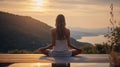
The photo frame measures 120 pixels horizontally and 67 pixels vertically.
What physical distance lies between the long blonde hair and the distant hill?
5074 millimetres

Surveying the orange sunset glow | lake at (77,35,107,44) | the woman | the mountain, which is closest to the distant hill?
the orange sunset glow

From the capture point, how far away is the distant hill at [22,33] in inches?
522

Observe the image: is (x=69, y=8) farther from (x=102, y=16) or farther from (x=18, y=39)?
(x=18, y=39)

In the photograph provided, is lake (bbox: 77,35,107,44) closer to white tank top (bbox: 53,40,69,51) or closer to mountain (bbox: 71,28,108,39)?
mountain (bbox: 71,28,108,39)

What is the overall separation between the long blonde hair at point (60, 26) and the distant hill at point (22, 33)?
16.6 feet

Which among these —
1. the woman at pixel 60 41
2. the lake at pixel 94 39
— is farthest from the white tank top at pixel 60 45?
the lake at pixel 94 39

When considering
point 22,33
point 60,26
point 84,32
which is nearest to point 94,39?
point 84,32

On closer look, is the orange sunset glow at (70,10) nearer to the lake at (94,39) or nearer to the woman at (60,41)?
the lake at (94,39)

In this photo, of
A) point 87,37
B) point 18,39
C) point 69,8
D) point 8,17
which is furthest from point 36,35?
point 87,37

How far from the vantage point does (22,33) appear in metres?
14.6

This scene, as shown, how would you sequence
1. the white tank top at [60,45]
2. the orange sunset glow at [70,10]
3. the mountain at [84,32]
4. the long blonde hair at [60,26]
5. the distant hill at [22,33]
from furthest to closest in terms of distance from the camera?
the distant hill at [22,33]
the orange sunset glow at [70,10]
the mountain at [84,32]
the white tank top at [60,45]
the long blonde hair at [60,26]

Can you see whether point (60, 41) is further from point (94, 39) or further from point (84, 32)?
point (84, 32)

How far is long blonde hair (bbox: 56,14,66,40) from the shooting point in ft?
24.1

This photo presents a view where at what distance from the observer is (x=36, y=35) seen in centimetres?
1424
